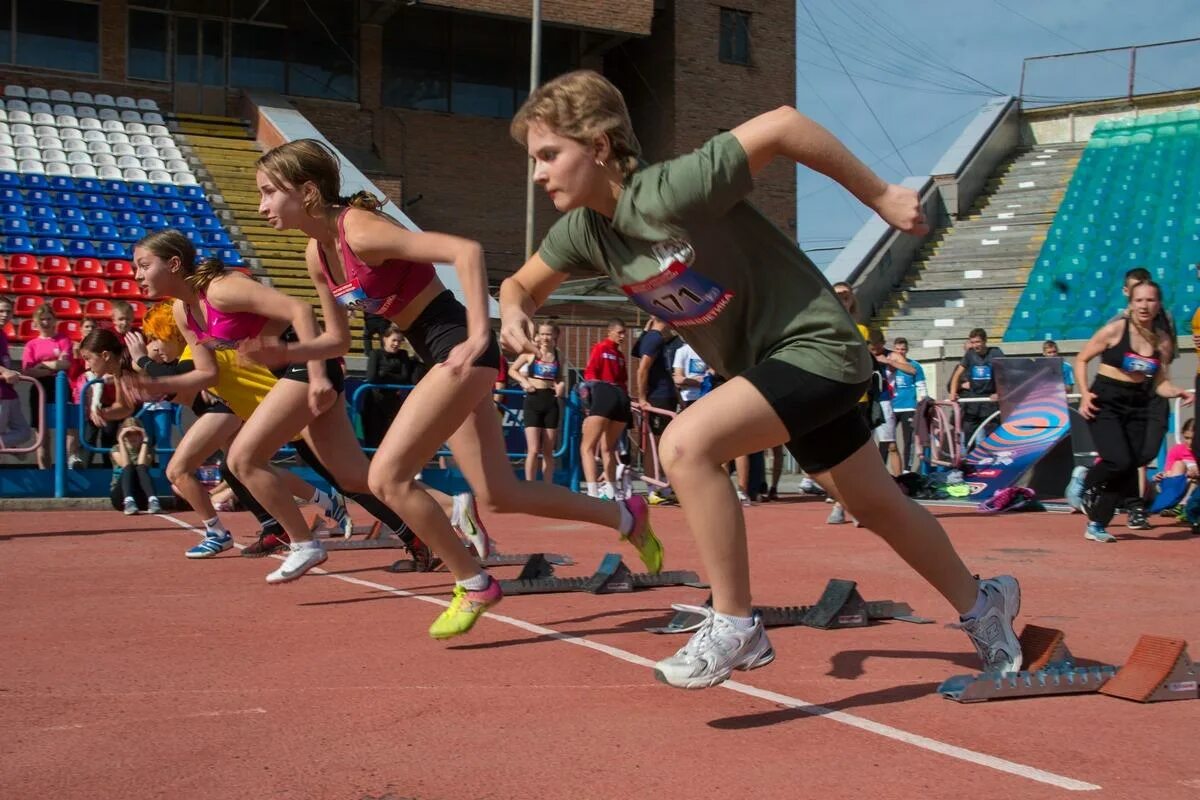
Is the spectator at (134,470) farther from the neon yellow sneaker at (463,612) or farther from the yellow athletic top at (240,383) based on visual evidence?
the neon yellow sneaker at (463,612)

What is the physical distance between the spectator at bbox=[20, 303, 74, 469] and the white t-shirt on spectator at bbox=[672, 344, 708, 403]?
673cm

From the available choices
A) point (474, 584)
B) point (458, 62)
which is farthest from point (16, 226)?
point (474, 584)

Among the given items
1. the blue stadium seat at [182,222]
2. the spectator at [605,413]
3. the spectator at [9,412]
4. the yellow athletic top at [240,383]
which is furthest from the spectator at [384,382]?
the blue stadium seat at [182,222]

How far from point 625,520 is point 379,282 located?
1692mm

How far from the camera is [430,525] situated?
5344mm

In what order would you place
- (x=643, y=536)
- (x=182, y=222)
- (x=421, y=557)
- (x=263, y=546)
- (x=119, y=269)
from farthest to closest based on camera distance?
(x=182, y=222), (x=119, y=269), (x=263, y=546), (x=421, y=557), (x=643, y=536)

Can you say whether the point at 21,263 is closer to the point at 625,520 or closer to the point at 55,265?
the point at 55,265

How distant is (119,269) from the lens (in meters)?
21.5

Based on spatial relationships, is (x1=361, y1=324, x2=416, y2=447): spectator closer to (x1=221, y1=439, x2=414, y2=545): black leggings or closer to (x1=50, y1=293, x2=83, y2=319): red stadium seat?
(x1=221, y1=439, x2=414, y2=545): black leggings

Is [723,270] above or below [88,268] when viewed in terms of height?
below

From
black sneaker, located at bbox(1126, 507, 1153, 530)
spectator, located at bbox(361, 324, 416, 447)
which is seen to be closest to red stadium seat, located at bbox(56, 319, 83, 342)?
spectator, located at bbox(361, 324, 416, 447)

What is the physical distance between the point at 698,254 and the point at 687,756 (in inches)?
57.6

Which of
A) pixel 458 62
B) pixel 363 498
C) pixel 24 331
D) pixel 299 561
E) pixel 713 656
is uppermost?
pixel 458 62

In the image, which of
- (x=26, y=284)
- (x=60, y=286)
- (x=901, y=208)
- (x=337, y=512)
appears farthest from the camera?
(x=60, y=286)
